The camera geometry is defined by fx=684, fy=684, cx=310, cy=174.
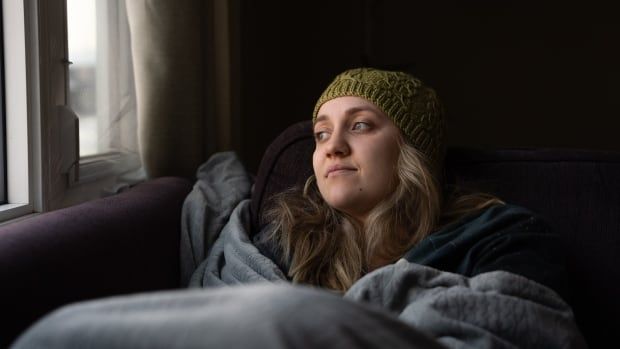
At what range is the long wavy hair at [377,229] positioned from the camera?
1.29 meters

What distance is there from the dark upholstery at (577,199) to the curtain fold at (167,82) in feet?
2.61

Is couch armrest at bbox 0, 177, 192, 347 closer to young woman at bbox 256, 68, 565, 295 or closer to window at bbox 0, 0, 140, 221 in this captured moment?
window at bbox 0, 0, 140, 221

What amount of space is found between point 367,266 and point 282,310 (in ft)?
2.30

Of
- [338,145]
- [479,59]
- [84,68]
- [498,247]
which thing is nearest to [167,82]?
[84,68]

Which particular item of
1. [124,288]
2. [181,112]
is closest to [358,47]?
[181,112]

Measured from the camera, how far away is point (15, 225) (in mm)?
1114

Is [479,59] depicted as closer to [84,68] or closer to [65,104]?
[84,68]

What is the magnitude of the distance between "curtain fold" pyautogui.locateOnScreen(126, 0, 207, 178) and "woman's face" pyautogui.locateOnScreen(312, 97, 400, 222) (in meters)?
0.68

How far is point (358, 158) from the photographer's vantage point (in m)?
1.29

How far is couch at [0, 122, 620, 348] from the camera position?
1064 mm

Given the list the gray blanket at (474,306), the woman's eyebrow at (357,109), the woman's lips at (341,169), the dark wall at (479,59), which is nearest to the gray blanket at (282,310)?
the gray blanket at (474,306)

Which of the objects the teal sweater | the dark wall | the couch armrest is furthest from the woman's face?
the dark wall

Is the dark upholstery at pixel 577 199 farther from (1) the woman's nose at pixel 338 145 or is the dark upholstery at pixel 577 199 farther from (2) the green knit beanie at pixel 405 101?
(1) the woman's nose at pixel 338 145

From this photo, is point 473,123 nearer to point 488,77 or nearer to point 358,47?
point 488,77
